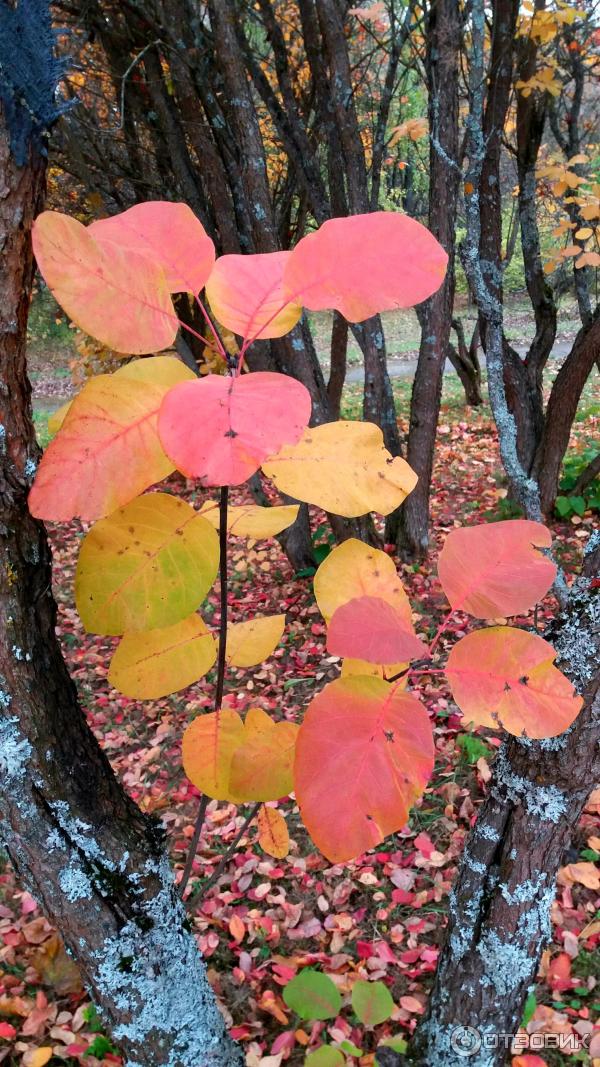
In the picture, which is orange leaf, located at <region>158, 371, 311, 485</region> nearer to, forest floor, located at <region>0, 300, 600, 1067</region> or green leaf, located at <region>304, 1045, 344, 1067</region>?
forest floor, located at <region>0, 300, 600, 1067</region>

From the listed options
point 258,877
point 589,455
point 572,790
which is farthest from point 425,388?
point 572,790

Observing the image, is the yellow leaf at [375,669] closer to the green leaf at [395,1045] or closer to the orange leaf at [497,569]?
the orange leaf at [497,569]

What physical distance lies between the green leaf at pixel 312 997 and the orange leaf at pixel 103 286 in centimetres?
122

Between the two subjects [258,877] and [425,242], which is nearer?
[425,242]

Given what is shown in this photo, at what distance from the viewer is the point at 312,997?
47.3 inches

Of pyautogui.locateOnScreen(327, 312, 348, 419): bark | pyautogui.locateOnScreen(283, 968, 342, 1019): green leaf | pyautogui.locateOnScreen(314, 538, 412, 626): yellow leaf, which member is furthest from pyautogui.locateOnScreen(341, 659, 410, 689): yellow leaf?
pyautogui.locateOnScreen(327, 312, 348, 419): bark

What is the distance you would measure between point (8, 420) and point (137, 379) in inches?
8.8

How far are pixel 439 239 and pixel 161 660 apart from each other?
322cm

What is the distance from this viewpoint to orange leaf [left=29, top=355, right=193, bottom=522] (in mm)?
452

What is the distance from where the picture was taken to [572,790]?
3.60 feet

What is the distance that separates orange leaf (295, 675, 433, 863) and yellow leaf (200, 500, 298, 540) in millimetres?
228

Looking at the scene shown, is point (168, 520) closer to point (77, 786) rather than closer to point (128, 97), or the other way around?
point (77, 786)

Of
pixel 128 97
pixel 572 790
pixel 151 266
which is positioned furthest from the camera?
pixel 128 97

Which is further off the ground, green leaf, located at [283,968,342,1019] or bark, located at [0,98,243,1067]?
bark, located at [0,98,243,1067]
